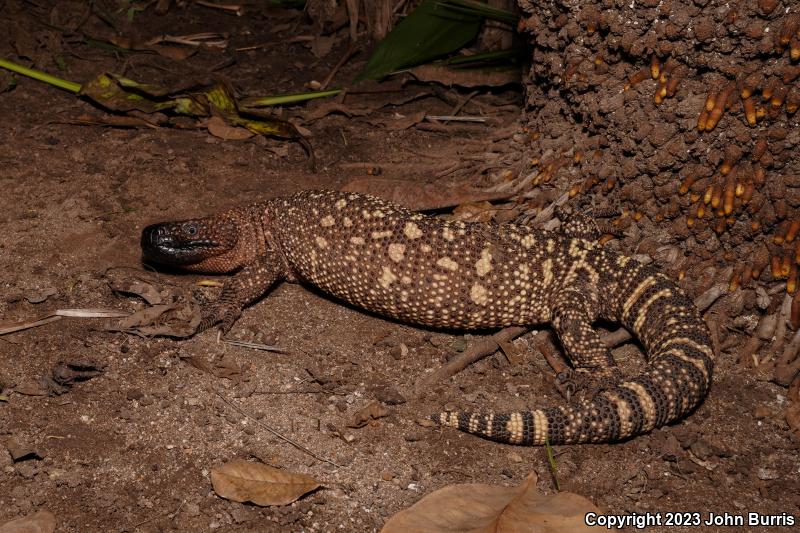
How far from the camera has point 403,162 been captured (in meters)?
6.02

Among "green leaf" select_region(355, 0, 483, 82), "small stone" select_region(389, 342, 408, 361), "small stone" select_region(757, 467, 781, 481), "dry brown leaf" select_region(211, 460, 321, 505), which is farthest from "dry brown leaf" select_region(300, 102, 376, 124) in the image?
"small stone" select_region(757, 467, 781, 481)

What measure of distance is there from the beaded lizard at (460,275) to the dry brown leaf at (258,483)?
2.97 ft

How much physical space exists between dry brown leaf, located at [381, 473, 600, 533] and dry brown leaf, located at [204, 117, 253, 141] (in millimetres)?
3914

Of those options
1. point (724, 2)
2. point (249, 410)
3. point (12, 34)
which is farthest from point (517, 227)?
point (12, 34)

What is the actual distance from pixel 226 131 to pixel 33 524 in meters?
3.83

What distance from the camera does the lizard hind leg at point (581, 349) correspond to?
172 inches

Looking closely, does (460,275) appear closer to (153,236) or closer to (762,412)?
(762,412)

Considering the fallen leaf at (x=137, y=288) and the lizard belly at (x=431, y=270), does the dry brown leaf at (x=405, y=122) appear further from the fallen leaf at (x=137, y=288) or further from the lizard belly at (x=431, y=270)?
the fallen leaf at (x=137, y=288)

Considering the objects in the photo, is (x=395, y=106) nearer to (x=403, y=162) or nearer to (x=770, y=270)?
(x=403, y=162)

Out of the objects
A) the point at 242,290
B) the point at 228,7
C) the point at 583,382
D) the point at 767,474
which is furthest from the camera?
the point at 228,7

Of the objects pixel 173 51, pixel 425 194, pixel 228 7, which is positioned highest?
pixel 228 7

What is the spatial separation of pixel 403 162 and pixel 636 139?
2.03 m

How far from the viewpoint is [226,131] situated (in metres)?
6.34

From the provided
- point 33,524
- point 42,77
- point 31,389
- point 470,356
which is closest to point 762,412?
point 470,356
